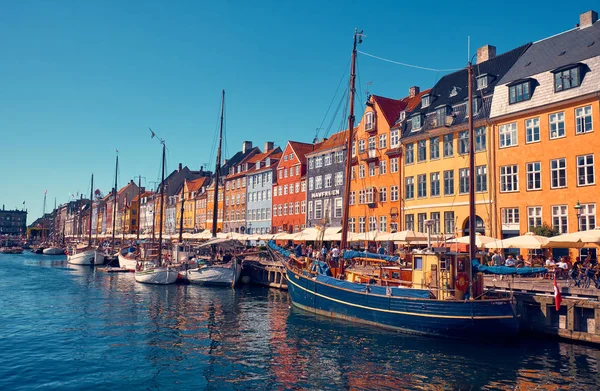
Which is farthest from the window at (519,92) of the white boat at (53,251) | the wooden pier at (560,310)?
the white boat at (53,251)

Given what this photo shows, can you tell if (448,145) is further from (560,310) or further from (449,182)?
(560,310)

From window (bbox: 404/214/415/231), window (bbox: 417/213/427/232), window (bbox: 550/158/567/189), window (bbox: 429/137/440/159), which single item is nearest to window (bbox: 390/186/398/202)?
window (bbox: 404/214/415/231)

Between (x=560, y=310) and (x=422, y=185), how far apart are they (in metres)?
24.5

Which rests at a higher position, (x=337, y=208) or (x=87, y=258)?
(x=337, y=208)

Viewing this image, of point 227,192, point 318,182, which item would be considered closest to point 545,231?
point 318,182

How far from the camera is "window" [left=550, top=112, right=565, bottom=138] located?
36.6m

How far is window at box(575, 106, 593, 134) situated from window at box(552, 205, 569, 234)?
5.49 meters

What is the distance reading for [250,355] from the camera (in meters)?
22.0

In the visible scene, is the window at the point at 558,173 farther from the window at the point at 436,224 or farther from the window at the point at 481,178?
the window at the point at 436,224

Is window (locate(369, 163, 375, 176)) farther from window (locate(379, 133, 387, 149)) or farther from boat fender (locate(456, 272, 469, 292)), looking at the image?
boat fender (locate(456, 272, 469, 292))

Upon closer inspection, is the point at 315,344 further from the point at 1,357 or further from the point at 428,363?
the point at 1,357

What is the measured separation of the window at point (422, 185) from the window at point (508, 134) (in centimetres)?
858

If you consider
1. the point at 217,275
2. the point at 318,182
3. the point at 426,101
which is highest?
the point at 426,101

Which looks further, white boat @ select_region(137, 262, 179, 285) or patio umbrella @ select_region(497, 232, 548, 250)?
white boat @ select_region(137, 262, 179, 285)
